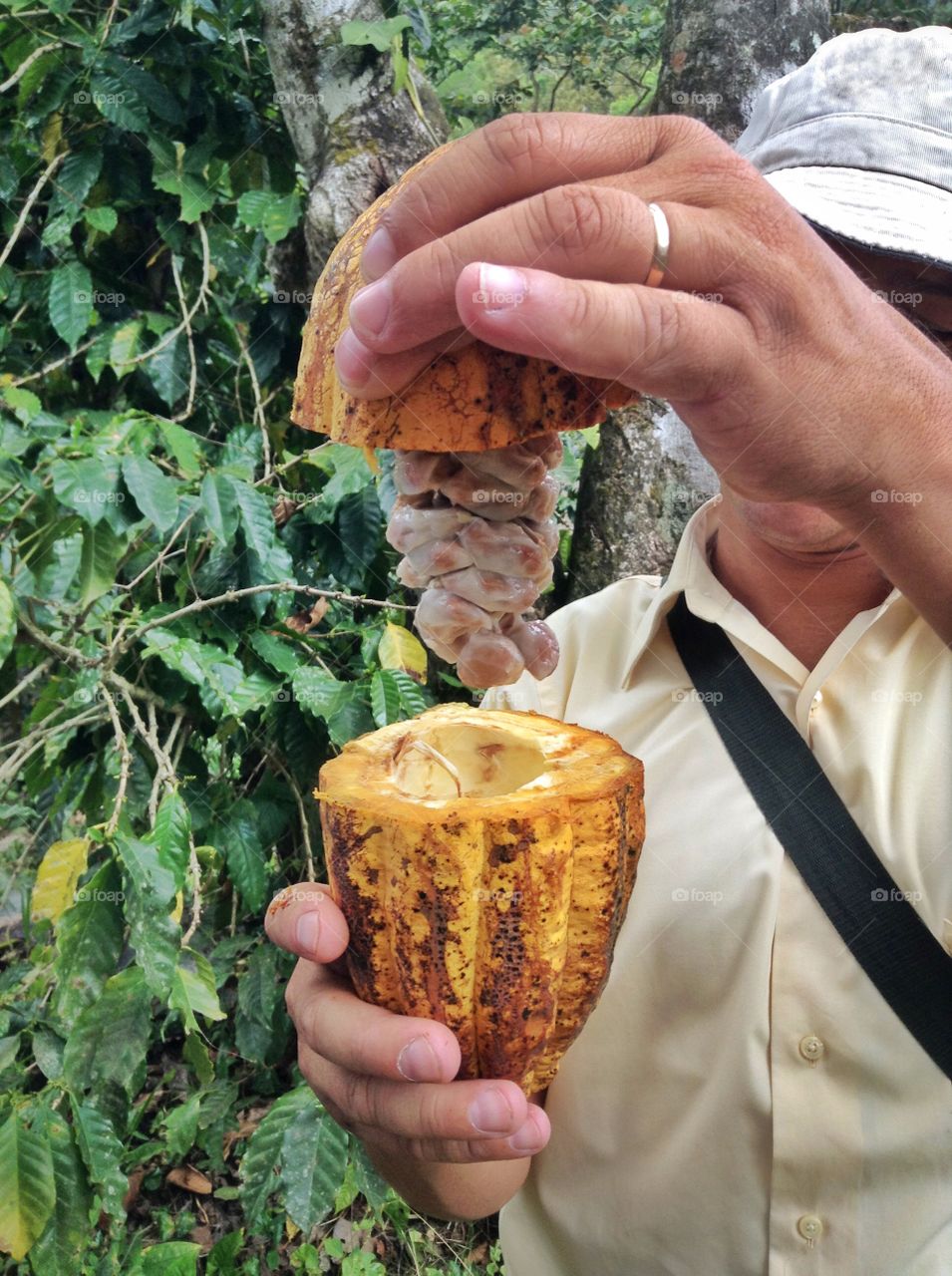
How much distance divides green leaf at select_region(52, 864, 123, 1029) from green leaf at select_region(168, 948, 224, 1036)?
10cm

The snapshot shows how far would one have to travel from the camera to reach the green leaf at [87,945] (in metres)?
1.41

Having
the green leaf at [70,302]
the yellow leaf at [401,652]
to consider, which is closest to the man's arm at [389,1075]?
the yellow leaf at [401,652]

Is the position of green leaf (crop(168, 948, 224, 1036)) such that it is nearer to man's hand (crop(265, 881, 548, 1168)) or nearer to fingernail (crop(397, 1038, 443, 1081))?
man's hand (crop(265, 881, 548, 1168))

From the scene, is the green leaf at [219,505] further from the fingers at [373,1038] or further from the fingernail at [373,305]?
the fingernail at [373,305]

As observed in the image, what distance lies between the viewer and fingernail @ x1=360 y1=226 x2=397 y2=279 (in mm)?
704

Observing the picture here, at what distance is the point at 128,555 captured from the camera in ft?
7.53

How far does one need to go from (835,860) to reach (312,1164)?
3.29ft

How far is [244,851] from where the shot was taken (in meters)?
2.03

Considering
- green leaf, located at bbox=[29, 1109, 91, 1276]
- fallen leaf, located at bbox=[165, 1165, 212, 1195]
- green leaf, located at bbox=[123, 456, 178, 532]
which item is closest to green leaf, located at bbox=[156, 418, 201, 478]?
green leaf, located at bbox=[123, 456, 178, 532]

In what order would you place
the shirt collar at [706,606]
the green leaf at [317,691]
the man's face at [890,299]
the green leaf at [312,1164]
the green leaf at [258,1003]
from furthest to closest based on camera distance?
the green leaf at [258,1003] → the green leaf at [317,691] → the green leaf at [312,1164] → the shirt collar at [706,606] → the man's face at [890,299]

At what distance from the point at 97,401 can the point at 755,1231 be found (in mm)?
2598

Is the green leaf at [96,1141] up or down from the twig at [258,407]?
down

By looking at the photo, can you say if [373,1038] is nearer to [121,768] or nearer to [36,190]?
[121,768]

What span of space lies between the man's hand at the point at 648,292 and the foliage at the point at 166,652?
1.00 m
